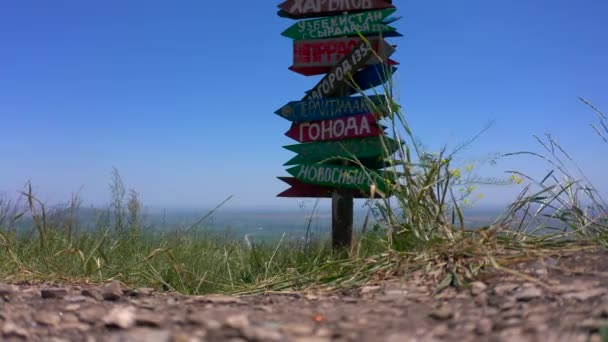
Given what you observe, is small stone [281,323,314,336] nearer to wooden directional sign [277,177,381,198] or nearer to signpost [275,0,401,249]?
signpost [275,0,401,249]

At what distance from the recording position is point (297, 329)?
187cm

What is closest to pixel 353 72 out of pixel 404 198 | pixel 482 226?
pixel 404 198

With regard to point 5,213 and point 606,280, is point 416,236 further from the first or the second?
point 5,213

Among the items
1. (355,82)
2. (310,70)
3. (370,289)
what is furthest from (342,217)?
(370,289)

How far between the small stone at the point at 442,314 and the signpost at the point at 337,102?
2.91 m

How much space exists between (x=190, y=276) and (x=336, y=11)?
289cm

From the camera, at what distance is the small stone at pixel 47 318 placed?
2.18 m

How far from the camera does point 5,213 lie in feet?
16.7

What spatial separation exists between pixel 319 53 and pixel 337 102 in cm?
55

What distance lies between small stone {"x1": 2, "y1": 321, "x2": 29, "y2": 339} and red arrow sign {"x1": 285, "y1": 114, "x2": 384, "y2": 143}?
11.4 feet

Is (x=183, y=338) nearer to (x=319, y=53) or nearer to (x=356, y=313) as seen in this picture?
(x=356, y=313)

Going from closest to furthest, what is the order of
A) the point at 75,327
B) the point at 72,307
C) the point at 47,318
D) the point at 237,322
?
the point at 237,322
the point at 75,327
the point at 47,318
the point at 72,307

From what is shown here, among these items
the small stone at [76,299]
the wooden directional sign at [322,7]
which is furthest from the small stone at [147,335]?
the wooden directional sign at [322,7]

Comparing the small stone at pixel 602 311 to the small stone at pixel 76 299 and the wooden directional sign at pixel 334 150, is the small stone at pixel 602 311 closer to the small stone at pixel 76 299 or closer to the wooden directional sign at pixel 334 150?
the small stone at pixel 76 299
